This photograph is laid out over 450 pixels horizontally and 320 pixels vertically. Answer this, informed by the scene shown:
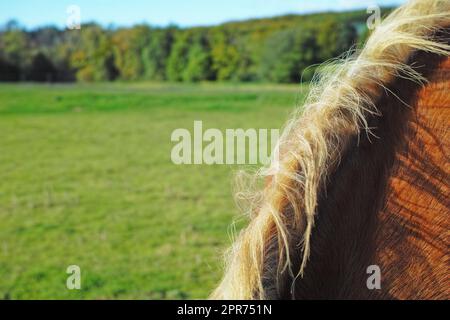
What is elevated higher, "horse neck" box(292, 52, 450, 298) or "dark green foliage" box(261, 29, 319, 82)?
"dark green foliage" box(261, 29, 319, 82)

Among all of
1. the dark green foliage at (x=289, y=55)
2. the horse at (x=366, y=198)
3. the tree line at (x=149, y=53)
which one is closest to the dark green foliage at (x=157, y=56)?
the tree line at (x=149, y=53)

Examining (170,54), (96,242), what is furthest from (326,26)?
(96,242)

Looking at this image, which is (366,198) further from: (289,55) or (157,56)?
(157,56)

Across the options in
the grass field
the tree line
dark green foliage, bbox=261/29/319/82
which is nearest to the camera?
the grass field

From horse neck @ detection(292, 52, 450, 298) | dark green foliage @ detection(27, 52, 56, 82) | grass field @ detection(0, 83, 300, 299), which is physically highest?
dark green foliage @ detection(27, 52, 56, 82)

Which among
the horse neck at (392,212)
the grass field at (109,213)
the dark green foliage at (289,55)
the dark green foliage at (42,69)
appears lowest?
the horse neck at (392,212)

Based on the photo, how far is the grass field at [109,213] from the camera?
A: 19.5 ft

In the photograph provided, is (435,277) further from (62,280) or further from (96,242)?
(96,242)

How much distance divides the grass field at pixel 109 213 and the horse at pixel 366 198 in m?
0.54

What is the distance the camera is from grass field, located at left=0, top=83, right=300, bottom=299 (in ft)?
19.5

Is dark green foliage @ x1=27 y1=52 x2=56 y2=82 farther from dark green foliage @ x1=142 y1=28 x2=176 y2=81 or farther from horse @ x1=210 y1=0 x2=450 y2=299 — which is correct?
horse @ x1=210 y1=0 x2=450 y2=299

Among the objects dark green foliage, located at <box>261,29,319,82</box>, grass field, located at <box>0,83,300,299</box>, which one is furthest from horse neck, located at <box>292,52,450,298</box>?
dark green foliage, located at <box>261,29,319,82</box>

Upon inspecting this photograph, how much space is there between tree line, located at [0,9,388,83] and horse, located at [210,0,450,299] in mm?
32216

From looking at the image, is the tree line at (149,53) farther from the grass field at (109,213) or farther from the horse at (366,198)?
the horse at (366,198)
